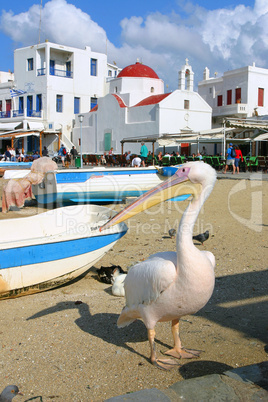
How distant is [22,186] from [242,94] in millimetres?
29074

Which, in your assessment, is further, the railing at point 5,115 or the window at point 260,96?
the railing at point 5,115

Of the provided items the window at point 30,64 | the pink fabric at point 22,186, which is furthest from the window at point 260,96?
the pink fabric at point 22,186

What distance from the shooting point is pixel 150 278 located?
115 inches

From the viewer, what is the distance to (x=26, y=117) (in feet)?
121

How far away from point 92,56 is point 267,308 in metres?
40.0

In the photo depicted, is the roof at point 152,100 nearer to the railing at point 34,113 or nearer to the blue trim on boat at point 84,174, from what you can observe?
the railing at point 34,113

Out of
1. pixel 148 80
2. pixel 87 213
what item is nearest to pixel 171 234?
pixel 87 213

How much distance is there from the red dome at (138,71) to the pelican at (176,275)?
110ft

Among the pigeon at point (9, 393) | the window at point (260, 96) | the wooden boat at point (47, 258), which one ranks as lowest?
the pigeon at point (9, 393)

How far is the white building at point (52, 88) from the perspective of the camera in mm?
37188

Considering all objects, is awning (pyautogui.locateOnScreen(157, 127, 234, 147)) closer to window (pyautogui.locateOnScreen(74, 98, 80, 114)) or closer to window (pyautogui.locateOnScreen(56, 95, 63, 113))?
window (pyautogui.locateOnScreen(56, 95, 63, 113))

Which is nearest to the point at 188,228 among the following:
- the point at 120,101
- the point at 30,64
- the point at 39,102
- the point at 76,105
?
the point at 120,101

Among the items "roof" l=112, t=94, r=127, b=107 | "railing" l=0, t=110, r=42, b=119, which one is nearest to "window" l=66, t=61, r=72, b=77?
"railing" l=0, t=110, r=42, b=119

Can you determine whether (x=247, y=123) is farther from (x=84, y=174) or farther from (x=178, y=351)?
(x=178, y=351)
